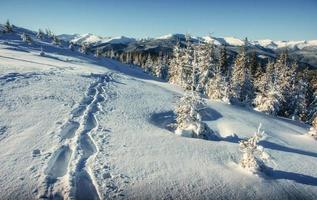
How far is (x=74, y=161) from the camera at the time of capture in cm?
1363

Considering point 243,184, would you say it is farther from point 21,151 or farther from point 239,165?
point 21,151

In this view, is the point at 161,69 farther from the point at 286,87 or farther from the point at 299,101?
the point at 299,101

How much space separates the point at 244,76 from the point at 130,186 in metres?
52.9

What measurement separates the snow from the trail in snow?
0.12ft

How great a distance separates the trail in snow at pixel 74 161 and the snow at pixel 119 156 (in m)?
0.04

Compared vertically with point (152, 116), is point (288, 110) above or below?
below

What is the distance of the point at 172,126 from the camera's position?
21891 millimetres

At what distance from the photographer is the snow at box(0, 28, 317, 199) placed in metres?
12.2

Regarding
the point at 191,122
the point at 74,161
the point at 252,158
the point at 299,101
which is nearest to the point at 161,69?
the point at 299,101

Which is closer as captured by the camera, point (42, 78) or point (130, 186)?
point (130, 186)

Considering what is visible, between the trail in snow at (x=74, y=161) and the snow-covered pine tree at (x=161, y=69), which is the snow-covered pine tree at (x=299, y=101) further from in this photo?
the snow-covered pine tree at (x=161, y=69)

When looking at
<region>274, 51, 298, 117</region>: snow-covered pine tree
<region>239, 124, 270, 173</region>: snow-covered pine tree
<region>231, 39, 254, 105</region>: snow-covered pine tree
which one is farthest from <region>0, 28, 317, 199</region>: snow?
<region>231, 39, 254, 105</region>: snow-covered pine tree

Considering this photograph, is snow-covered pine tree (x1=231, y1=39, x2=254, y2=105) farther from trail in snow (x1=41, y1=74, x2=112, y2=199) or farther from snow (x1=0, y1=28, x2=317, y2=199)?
trail in snow (x1=41, y1=74, x2=112, y2=199)

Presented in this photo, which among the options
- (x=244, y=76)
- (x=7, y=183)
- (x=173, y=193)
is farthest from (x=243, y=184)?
(x=244, y=76)
